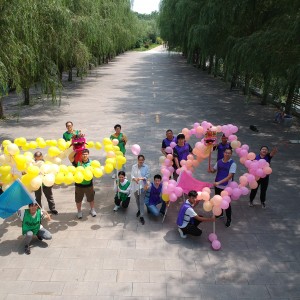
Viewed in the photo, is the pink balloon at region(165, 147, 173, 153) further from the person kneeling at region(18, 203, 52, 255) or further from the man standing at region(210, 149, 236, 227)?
the person kneeling at region(18, 203, 52, 255)

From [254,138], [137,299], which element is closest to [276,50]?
[254,138]

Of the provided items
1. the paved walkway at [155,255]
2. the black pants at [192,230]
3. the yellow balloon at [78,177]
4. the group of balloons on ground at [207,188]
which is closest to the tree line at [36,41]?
the paved walkway at [155,255]

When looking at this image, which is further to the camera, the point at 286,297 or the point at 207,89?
the point at 207,89

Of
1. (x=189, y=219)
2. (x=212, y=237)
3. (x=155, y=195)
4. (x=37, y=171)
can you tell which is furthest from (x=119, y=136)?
(x=212, y=237)

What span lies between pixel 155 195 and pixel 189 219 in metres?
1.15

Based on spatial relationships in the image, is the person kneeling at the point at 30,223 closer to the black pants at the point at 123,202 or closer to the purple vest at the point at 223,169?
the black pants at the point at 123,202

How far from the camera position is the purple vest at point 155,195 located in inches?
276

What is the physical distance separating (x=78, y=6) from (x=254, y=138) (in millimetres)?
13793

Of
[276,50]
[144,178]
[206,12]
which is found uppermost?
[206,12]

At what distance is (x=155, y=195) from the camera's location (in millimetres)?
7035

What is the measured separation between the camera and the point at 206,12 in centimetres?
1678

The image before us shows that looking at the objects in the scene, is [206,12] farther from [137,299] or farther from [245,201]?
[137,299]

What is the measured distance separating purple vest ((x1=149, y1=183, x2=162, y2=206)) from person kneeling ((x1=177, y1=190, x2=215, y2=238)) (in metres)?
0.96

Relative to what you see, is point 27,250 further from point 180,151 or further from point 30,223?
point 180,151
